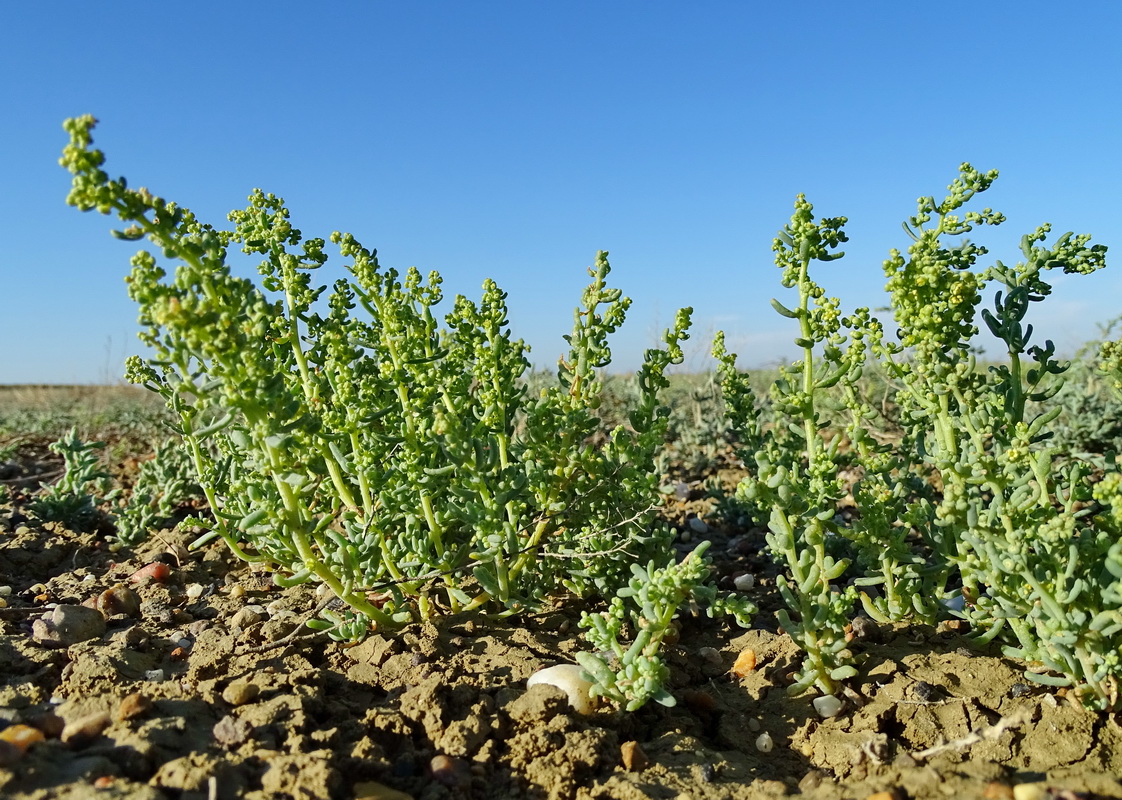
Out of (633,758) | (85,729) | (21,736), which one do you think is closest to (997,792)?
(633,758)

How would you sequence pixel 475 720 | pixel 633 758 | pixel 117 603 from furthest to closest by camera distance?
pixel 117 603 → pixel 475 720 → pixel 633 758

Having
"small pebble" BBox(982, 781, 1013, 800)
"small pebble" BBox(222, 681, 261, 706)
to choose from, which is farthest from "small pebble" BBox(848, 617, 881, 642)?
"small pebble" BBox(222, 681, 261, 706)

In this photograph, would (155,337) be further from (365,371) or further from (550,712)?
(550,712)

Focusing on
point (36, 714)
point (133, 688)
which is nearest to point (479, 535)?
point (133, 688)

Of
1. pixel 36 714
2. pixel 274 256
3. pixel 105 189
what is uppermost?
pixel 274 256

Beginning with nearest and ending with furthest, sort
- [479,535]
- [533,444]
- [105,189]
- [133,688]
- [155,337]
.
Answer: [105,189]
[155,337]
[133,688]
[479,535]
[533,444]

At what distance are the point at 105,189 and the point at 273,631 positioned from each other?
5.45ft

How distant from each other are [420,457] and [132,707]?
3.67 ft

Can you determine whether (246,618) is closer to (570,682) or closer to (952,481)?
(570,682)

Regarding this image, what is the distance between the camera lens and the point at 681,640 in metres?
3.27

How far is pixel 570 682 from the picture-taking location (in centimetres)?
263

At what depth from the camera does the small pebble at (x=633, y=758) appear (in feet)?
7.68

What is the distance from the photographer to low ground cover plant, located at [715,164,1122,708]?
7.79 ft

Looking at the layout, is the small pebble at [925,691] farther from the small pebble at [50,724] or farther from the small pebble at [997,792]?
the small pebble at [50,724]
